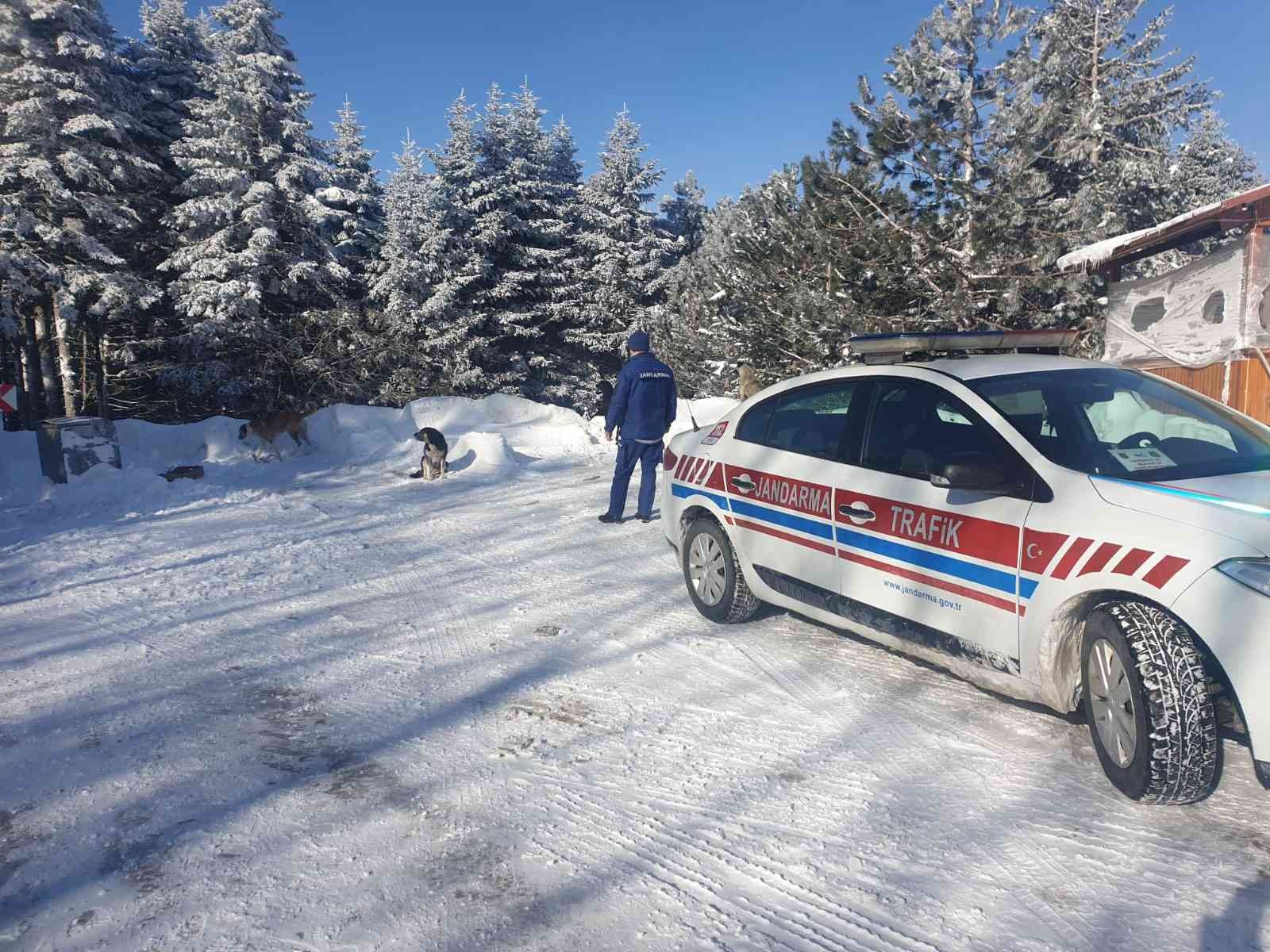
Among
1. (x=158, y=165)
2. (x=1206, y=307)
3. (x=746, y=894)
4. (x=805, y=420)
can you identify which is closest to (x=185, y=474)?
(x=805, y=420)

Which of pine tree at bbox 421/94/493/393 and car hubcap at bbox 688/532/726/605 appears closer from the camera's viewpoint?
car hubcap at bbox 688/532/726/605

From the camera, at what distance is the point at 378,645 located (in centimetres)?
477

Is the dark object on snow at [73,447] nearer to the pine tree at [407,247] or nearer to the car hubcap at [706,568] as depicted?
the car hubcap at [706,568]

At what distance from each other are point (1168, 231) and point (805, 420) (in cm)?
863

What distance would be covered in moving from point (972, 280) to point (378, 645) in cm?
1294

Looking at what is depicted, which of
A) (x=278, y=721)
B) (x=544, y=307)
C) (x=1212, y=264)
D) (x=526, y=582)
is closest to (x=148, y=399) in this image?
(x=544, y=307)

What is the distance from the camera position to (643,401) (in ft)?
25.4

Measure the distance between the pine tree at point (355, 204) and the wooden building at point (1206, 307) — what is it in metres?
22.1

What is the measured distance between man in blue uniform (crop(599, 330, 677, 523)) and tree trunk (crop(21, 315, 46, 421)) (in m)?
19.7

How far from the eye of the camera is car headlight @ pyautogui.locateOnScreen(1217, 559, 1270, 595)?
2455 millimetres

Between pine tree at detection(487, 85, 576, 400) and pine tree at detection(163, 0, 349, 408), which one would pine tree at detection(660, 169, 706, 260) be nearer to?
pine tree at detection(487, 85, 576, 400)

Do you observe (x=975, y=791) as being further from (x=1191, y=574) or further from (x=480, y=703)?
(x=480, y=703)

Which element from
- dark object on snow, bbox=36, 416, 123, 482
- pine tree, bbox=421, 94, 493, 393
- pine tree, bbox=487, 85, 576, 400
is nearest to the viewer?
dark object on snow, bbox=36, 416, 123, 482

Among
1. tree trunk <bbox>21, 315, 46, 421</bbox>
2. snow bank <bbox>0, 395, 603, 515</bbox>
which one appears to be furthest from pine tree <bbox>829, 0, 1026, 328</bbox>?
tree trunk <bbox>21, 315, 46, 421</bbox>
